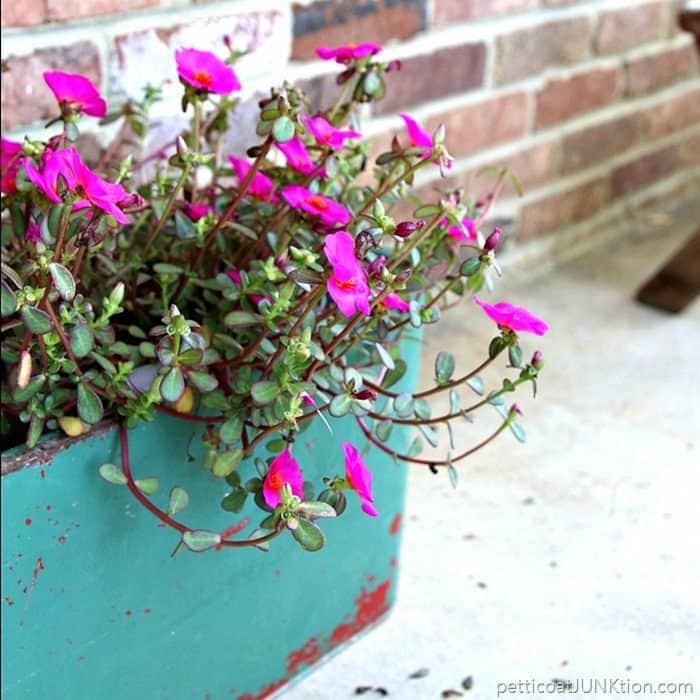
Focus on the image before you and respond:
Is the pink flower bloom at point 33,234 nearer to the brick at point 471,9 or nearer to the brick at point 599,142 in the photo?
the brick at point 471,9

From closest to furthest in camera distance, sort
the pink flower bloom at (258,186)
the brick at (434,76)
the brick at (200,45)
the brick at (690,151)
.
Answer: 1. the pink flower bloom at (258,186)
2. the brick at (200,45)
3. the brick at (434,76)
4. the brick at (690,151)

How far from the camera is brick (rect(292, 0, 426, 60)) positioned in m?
1.29

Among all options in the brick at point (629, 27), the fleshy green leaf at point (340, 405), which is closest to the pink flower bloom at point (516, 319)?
the fleshy green leaf at point (340, 405)

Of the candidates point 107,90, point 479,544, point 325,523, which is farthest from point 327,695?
point 107,90

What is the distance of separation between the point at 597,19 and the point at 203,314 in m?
1.13

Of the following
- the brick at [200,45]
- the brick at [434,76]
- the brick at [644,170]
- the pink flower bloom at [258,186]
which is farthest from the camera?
the brick at [644,170]

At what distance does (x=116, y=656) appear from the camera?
0.78m

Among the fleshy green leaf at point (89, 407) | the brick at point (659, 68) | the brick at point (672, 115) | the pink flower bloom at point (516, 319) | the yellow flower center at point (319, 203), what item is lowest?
the brick at point (672, 115)

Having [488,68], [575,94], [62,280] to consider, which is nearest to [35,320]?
[62,280]

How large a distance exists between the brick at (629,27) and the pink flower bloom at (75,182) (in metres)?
1.27

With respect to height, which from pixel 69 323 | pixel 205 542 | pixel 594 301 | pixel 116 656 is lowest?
pixel 594 301

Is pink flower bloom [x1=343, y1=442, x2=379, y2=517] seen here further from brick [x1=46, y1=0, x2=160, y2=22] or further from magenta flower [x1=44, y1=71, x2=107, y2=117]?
brick [x1=46, y1=0, x2=160, y2=22]

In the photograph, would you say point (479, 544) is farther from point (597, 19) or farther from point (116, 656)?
point (597, 19)

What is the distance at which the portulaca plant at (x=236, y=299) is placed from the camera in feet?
2.29
